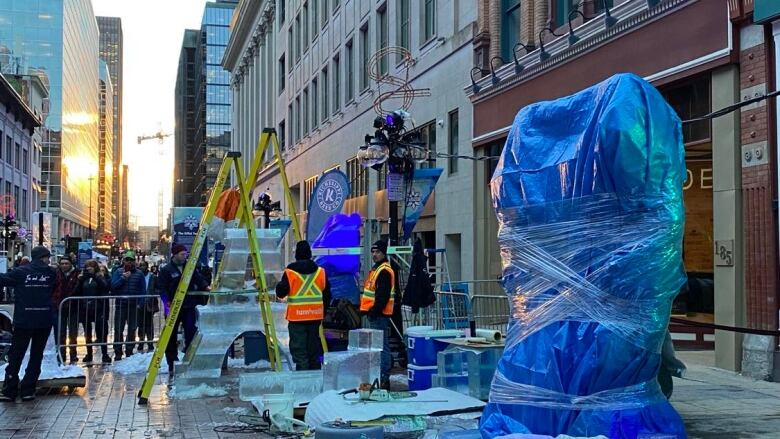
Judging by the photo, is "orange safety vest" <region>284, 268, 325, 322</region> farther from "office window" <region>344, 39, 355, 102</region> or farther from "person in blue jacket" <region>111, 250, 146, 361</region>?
"office window" <region>344, 39, 355, 102</region>

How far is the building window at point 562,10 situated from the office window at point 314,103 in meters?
22.5

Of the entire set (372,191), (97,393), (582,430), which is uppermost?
(372,191)

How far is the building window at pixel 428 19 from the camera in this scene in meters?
22.5

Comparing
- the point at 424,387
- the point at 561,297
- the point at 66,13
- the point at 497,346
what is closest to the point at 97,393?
the point at 424,387

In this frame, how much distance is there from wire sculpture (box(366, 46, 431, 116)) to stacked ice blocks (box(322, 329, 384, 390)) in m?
12.5

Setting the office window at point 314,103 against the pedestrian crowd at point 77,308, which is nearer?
the pedestrian crowd at point 77,308

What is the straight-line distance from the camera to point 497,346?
8.05 meters

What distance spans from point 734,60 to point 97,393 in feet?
31.7

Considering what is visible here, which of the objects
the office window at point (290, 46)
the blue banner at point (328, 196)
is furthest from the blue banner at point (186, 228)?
the office window at point (290, 46)

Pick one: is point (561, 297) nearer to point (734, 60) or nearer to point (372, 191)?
point (734, 60)

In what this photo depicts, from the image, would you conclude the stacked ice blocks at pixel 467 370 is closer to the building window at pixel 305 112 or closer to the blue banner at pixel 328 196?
the blue banner at pixel 328 196

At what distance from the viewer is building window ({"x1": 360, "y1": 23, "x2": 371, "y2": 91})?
1136 inches

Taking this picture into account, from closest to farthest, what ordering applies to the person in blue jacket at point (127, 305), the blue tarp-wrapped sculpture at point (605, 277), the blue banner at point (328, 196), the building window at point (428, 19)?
1. the blue tarp-wrapped sculpture at point (605, 277)
2. the person in blue jacket at point (127, 305)
3. the blue banner at point (328, 196)
4. the building window at point (428, 19)

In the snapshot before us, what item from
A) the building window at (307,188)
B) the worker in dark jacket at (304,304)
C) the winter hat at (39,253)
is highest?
the building window at (307,188)
